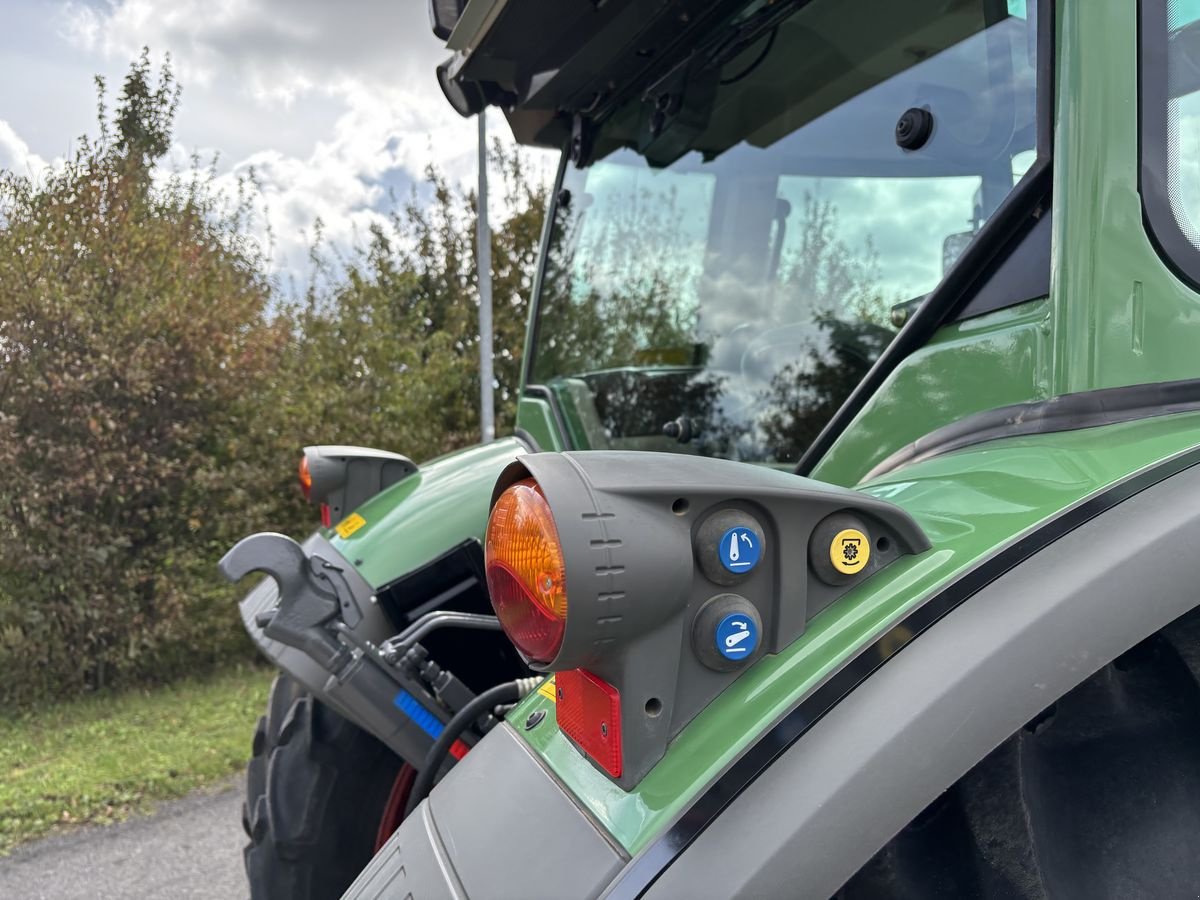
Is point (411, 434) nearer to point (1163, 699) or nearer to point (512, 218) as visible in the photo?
point (512, 218)

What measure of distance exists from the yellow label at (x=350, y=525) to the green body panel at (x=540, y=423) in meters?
0.50

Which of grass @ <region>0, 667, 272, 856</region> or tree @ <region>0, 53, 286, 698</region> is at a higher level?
tree @ <region>0, 53, 286, 698</region>

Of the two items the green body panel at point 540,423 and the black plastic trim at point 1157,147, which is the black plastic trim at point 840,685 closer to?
the black plastic trim at point 1157,147

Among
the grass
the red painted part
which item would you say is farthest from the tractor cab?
the grass

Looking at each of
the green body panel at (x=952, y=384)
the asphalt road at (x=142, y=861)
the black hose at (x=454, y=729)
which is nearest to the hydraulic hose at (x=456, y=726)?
the black hose at (x=454, y=729)

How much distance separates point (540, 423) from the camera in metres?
2.48

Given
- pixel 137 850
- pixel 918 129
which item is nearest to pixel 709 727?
pixel 918 129

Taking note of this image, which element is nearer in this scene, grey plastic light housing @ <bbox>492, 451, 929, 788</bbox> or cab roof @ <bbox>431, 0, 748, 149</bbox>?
grey plastic light housing @ <bbox>492, 451, 929, 788</bbox>

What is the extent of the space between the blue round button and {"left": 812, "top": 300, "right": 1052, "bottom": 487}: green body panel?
52cm

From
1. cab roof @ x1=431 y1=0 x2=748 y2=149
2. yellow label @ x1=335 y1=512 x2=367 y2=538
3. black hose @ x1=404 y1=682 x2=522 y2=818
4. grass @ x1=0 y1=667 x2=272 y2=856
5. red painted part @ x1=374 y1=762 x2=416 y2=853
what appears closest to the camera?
black hose @ x1=404 y1=682 x2=522 y2=818

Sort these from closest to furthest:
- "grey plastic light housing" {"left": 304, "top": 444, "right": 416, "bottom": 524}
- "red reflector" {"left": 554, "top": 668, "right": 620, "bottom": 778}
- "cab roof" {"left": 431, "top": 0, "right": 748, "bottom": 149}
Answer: "red reflector" {"left": 554, "top": 668, "right": 620, "bottom": 778} → "cab roof" {"left": 431, "top": 0, "right": 748, "bottom": 149} → "grey plastic light housing" {"left": 304, "top": 444, "right": 416, "bottom": 524}

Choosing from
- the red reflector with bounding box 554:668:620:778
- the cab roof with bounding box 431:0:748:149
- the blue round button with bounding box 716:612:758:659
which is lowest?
the red reflector with bounding box 554:668:620:778

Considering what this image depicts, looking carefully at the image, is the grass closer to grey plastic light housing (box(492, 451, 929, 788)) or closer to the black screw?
the black screw

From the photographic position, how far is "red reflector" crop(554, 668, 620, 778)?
2.94 ft
